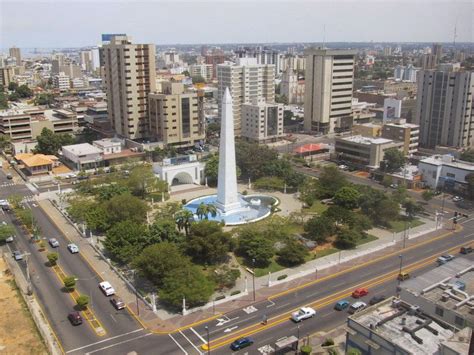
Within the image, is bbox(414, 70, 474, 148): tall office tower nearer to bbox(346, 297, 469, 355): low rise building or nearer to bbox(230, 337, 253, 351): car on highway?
bbox(346, 297, 469, 355): low rise building

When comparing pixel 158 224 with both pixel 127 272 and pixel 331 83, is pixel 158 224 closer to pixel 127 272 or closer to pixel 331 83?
pixel 127 272

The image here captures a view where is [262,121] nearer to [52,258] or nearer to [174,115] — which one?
[174,115]

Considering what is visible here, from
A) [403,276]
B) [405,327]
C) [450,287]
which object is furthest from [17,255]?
[450,287]

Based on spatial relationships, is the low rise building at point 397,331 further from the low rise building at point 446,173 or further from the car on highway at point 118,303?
the low rise building at point 446,173

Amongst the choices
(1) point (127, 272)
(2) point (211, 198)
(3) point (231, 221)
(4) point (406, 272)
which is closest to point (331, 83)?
(2) point (211, 198)

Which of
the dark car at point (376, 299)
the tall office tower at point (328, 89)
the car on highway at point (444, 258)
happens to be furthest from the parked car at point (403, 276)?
the tall office tower at point (328, 89)

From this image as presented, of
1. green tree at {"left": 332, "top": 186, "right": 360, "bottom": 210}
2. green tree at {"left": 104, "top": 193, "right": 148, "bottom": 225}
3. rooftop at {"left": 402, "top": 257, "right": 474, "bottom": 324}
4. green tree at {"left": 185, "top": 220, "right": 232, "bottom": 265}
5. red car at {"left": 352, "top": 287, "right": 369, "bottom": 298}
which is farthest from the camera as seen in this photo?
green tree at {"left": 332, "top": 186, "right": 360, "bottom": 210}

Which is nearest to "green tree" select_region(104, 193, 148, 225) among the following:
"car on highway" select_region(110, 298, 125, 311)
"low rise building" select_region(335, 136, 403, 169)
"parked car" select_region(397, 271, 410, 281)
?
"car on highway" select_region(110, 298, 125, 311)
